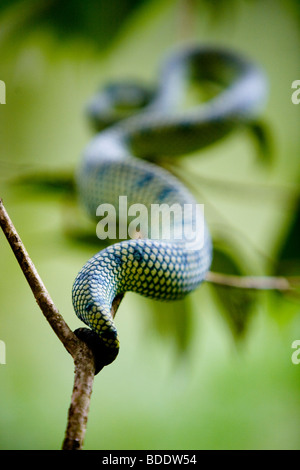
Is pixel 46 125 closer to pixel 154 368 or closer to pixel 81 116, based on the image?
pixel 81 116

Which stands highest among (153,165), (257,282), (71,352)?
(153,165)

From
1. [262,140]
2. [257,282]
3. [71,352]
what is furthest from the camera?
[262,140]

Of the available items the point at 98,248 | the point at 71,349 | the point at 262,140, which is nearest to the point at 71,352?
the point at 71,349

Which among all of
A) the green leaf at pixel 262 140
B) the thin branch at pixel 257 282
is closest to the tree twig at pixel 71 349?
the thin branch at pixel 257 282

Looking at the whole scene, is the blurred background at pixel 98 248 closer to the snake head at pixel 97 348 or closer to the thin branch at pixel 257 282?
the thin branch at pixel 257 282

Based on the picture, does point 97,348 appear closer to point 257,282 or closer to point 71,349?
point 71,349

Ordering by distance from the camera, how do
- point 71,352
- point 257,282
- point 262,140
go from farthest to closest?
point 262,140 → point 257,282 → point 71,352
